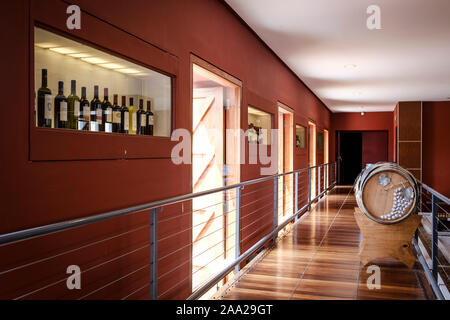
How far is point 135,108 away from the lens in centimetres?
263

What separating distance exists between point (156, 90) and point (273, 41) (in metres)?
2.91

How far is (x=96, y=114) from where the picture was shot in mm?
2244

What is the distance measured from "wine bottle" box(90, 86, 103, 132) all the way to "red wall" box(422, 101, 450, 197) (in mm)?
10716

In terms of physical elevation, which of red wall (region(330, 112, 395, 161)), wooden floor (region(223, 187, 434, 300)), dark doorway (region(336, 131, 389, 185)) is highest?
red wall (region(330, 112, 395, 161))

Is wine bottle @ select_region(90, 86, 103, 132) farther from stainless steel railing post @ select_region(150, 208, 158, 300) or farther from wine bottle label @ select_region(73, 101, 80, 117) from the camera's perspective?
stainless steel railing post @ select_region(150, 208, 158, 300)

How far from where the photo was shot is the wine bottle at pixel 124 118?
97.2 inches

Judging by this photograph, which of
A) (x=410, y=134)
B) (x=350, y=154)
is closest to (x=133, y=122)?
(x=410, y=134)

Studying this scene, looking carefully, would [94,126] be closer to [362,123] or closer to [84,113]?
[84,113]

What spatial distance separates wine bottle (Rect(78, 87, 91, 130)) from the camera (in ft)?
6.96

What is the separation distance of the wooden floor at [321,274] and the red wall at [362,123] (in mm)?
9023

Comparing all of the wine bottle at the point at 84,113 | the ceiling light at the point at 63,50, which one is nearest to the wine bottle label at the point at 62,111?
the wine bottle at the point at 84,113

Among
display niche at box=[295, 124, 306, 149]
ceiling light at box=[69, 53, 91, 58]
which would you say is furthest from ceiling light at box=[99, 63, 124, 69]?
display niche at box=[295, 124, 306, 149]
